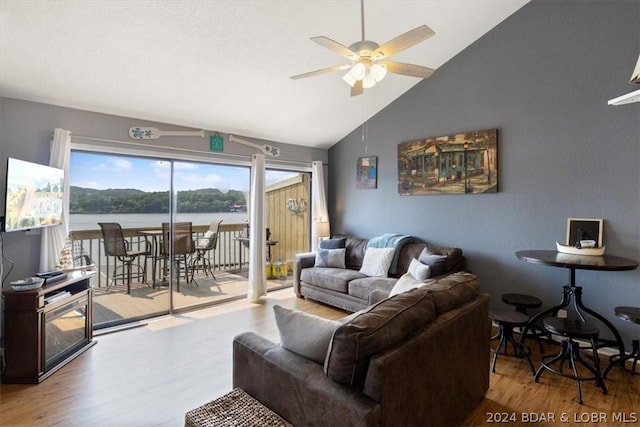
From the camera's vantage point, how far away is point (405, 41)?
2.15 metres

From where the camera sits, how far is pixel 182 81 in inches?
138

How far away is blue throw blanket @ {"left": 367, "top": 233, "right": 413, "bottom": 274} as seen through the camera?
4.37 m

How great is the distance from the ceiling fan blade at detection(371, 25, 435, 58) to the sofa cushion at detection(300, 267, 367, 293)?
2810 millimetres

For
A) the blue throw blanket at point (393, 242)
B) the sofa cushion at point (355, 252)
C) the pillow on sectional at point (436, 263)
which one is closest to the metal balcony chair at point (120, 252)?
the sofa cushion at point (355, 252)

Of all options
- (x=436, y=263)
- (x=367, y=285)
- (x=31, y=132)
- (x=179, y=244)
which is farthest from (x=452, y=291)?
(x=31, y=132)

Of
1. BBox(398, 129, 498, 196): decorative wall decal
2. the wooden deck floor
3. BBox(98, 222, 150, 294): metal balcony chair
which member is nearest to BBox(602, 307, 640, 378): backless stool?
BBox(398, 129, 498, 196): decorative wall decal

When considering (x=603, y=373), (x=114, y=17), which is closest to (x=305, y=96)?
(x=114, y=17)

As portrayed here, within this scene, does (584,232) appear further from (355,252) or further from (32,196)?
(32,196)

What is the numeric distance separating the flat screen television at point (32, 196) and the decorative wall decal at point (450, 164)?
4136 mm

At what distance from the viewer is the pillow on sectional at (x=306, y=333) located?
155cm

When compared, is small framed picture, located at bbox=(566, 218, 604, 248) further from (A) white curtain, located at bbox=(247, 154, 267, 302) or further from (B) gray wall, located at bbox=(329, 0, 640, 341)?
(A) white curtain, located at bbox=(247, 154, 267, 302)

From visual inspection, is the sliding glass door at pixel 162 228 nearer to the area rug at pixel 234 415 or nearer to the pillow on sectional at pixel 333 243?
the pillow on sectional at pixel 333 243

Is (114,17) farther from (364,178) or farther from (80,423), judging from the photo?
(364,178)

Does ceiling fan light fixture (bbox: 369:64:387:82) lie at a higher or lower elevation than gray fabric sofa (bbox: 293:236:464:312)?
higher
